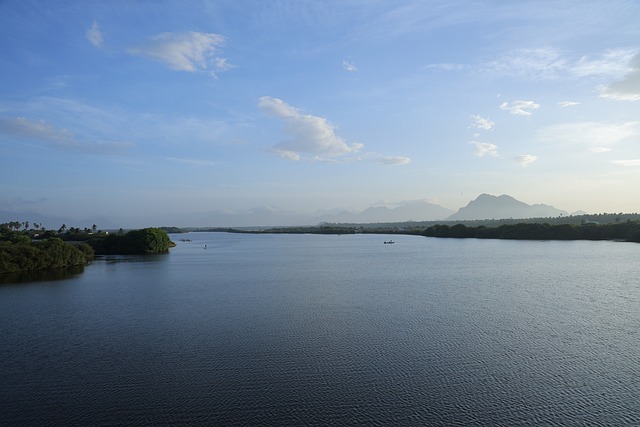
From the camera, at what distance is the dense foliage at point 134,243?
66613 millimetres

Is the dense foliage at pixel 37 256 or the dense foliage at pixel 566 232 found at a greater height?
the dense foliage at pixel 566 232

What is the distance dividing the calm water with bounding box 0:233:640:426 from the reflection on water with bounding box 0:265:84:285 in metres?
8.55

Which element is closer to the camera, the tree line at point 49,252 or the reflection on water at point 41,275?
the reflection on water at point 41,275

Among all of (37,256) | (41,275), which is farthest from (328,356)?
(37,256)

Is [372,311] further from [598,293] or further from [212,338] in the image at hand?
[598,293]

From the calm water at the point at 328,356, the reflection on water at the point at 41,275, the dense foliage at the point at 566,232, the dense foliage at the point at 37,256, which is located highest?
the dense foliage at the point at 566,232

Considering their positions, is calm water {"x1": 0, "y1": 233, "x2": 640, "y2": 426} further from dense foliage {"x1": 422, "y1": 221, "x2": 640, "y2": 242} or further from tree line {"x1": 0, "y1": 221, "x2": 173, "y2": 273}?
dense foliage {"x1": 422, "y1": 221, "x2": 640, "y2": 242}

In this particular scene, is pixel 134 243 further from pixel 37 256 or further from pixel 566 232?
pixel 566 232

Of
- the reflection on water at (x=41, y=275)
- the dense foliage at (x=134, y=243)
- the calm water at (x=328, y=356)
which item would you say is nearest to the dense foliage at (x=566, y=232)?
the calm water at (x=328, y=356)

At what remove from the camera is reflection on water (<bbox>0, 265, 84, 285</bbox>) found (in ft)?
113

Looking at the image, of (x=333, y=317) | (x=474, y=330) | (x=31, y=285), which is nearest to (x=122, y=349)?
(x=333, y=317)

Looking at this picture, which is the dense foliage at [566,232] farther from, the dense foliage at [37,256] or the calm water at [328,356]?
the dense foliage at [37,256]

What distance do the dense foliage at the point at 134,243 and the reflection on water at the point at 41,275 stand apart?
22.3 metres

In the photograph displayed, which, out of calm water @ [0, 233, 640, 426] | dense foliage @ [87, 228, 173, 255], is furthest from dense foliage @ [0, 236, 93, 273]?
dense foliage @ [87, 228, 173, 255]
